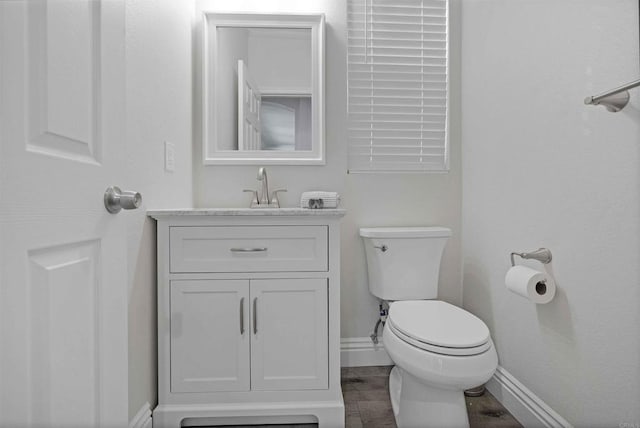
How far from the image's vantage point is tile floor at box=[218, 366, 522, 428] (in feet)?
4.76

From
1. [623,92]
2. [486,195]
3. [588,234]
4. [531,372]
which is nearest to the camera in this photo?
[623,92]

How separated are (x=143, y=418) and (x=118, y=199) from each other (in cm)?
96

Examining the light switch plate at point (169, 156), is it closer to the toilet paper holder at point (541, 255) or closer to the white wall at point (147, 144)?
the white wall at point (147, 144)

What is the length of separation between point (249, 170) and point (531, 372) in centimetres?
158

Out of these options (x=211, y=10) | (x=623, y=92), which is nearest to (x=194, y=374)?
(x=623, y=92)

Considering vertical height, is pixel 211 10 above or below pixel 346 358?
above

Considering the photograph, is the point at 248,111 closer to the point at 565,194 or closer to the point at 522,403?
the point at 565,194

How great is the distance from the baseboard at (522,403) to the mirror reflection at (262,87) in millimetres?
1516

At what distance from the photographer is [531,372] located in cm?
141

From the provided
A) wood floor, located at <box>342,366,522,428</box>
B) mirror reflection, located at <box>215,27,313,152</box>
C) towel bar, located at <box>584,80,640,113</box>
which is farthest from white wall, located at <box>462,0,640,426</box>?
mirror reflection, located at <box>215,27,313,152</box>

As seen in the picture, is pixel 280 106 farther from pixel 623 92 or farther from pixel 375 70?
pixel 623 92

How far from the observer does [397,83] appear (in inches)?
78.0

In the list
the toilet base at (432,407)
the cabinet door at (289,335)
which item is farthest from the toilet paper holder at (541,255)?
the cabinet door at (289,335)

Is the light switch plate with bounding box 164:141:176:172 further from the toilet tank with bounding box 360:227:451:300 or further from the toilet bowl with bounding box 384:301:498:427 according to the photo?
the toilet bowl with bounding box 384:301:498:427
